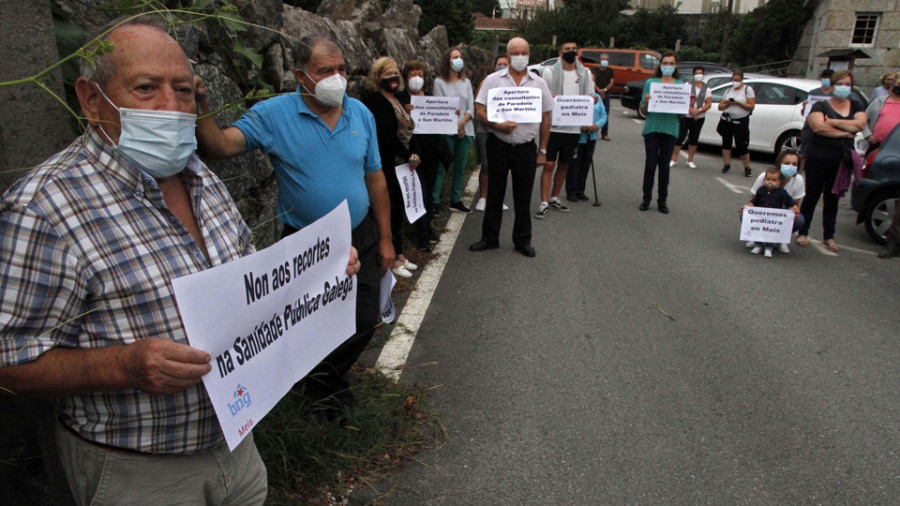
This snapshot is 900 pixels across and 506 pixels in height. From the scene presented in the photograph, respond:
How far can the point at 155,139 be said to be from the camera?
5.27 feet

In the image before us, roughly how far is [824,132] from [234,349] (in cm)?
717

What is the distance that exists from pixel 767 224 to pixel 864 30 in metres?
25.7

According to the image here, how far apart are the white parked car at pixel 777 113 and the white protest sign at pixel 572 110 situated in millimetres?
6068

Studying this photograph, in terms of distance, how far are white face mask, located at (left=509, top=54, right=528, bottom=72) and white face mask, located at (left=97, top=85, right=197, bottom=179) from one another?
524 centimetres

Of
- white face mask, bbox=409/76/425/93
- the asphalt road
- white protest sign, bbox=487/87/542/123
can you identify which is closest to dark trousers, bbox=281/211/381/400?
the asphalt road

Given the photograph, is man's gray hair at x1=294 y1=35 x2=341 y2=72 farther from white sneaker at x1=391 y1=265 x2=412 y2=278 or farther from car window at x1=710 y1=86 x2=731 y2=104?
car window at x1=710 y1=86 x2=731 y2=104

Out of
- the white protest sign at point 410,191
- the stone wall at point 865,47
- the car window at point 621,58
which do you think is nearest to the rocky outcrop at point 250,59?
the white protest sign at point 410,191

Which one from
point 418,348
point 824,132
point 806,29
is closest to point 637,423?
point 418,348

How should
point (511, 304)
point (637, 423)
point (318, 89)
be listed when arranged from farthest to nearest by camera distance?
point (511, 304) → point (637, 423) → point (318, 89)

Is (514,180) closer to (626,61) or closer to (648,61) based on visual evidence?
(626,61)

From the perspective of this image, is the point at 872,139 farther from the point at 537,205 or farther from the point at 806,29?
the point at 806,29

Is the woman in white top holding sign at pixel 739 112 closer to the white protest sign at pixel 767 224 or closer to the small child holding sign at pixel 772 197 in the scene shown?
the small child holding sign at pixel 772 197

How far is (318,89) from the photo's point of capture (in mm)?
3092

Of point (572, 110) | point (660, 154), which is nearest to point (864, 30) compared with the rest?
point (660, 154)
